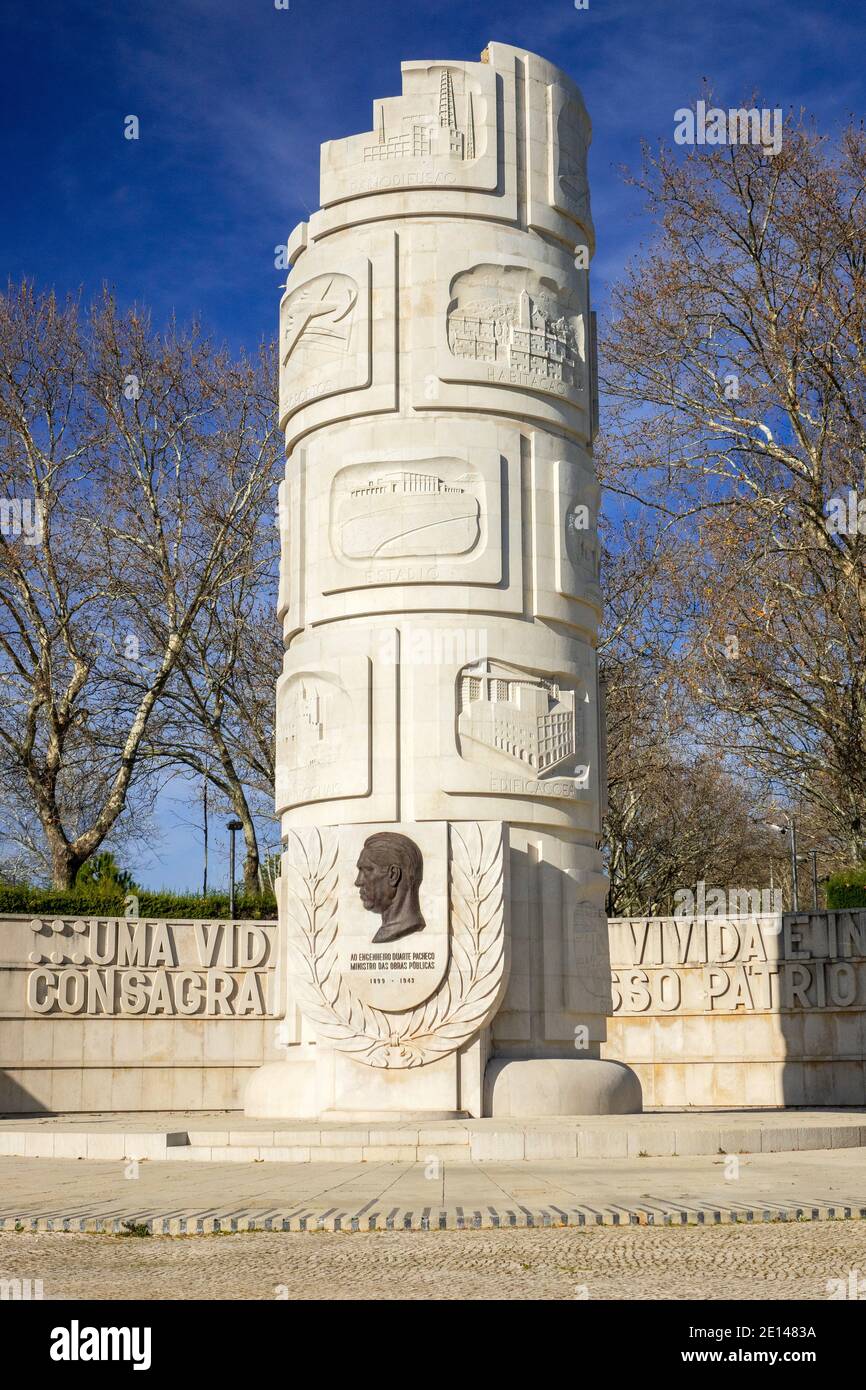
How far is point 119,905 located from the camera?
25125mm

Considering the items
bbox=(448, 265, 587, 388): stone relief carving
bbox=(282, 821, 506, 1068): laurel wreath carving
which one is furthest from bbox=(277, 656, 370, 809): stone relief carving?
bbox=(448, 265, 587, 388): stone relief carving

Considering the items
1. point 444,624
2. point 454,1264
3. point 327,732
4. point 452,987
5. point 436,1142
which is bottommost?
point 436,1142

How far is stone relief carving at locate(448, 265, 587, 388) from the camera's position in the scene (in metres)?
18.6

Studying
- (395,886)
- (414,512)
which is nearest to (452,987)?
(395,886)

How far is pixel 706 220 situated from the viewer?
27.0 m

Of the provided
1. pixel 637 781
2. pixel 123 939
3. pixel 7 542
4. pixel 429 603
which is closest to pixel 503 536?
pixel 429 603

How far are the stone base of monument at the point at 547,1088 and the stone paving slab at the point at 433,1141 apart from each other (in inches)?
56.4

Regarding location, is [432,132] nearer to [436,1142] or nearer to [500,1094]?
[500,1094]

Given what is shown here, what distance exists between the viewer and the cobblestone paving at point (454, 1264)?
695 cm

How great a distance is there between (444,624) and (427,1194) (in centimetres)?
850

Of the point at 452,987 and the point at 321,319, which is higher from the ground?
the point at 321,319

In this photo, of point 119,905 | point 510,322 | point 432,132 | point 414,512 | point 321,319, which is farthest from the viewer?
point 119,905

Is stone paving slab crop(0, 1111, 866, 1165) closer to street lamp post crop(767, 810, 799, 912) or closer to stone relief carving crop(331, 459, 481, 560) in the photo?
stone relief carving crop(331, 459, 481, 560)

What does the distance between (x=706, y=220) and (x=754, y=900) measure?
12648mm
